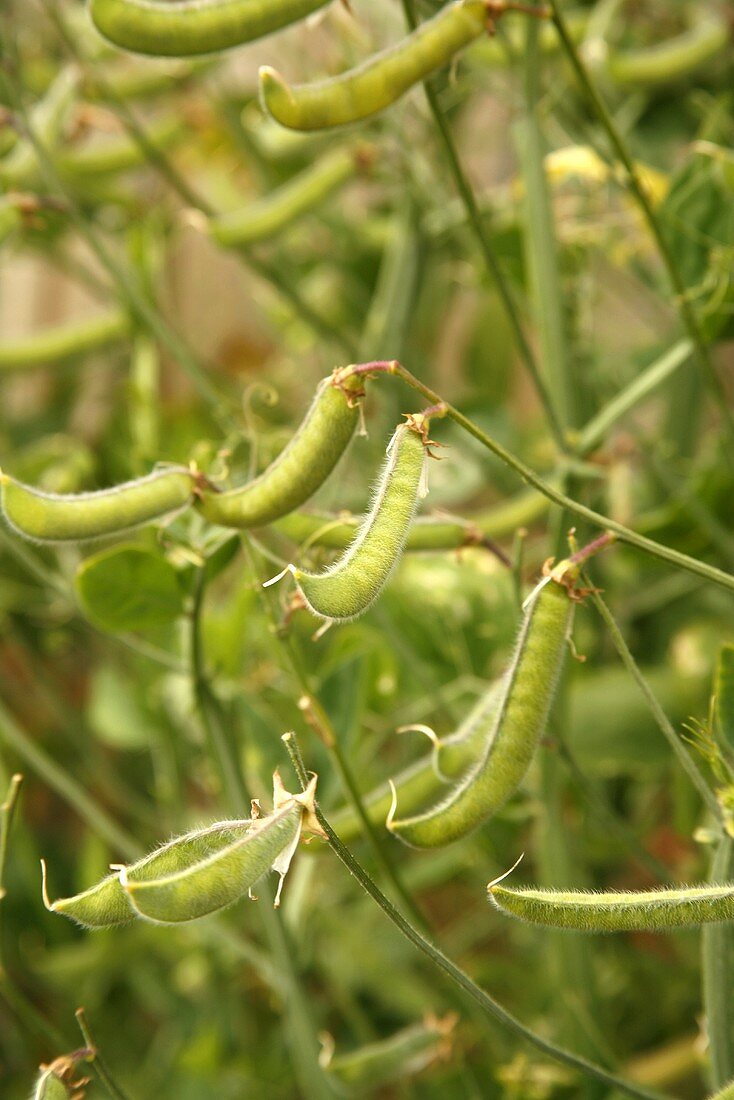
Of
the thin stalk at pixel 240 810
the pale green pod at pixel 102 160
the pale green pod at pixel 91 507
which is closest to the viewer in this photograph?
the pale green pod at pixel 91 507

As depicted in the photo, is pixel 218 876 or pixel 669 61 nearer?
pixel 218 876

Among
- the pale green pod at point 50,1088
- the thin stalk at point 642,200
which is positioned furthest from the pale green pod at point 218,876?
the thin stalk at point 642,200

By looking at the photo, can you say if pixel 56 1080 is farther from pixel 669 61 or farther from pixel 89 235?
pixel 669 61

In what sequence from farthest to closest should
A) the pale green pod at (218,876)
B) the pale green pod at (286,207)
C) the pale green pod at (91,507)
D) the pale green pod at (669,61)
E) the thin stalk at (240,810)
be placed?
the pale green pod at (669,61)
the pale green pod at (286,207)
the thin stalk at (240,810)
the pale green pod at (91,507)
the pale green pod at (218,876)

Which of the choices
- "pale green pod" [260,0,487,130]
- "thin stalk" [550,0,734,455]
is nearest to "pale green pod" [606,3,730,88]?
"thin stalk" [550,0,734,455]

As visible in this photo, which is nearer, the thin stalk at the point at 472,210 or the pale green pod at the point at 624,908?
the pale green pod at the point at 624,908

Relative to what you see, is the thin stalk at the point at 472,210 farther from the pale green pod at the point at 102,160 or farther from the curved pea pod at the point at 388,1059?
the pale green pod at the point at 102,160

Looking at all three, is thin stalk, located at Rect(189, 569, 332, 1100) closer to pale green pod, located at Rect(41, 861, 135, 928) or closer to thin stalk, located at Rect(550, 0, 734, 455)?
pale green pod, located at Rect(41, 861, 135, 928)

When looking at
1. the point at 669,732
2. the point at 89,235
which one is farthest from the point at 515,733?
the point at 89,235
